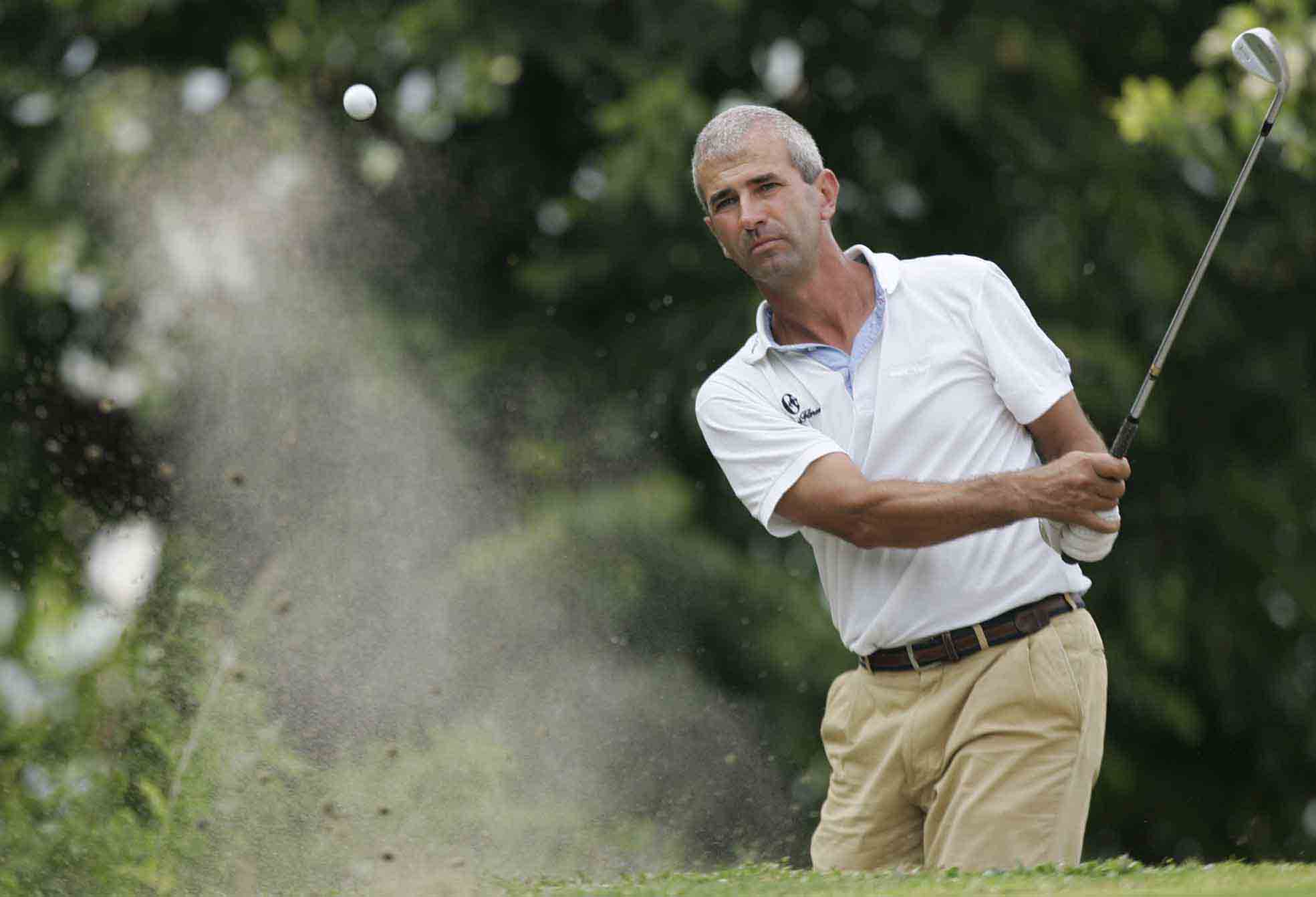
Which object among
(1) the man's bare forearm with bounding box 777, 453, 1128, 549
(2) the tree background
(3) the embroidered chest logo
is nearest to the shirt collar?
(3) the embroidered chest logo

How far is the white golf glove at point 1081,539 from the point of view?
12.6ft

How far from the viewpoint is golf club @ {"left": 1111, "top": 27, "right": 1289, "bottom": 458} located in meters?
4.15

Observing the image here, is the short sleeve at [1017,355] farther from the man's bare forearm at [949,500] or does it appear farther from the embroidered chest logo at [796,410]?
the embroidered chest logo at [796,410]

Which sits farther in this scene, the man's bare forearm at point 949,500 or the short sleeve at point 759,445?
the short sleeve at point 759,445

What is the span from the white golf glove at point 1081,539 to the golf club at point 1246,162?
24 centimetres

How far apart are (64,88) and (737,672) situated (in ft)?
15.7

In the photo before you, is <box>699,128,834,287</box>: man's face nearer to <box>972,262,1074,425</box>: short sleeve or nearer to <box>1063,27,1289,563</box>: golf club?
<box>972,262,1074,425</box>: short sleeve

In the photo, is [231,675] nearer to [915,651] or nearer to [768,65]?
[915,651]

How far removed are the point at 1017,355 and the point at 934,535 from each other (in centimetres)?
44

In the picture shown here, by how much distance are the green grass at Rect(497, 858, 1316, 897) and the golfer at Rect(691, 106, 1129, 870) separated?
23 centimetres

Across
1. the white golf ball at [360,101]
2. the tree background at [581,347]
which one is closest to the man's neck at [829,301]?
the tree background at [581,347]

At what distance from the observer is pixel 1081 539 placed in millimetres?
3871

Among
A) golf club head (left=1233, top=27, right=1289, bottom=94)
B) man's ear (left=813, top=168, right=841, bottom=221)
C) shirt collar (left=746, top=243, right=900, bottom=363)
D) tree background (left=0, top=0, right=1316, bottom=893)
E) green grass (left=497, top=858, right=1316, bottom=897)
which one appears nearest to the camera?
green grass (left=497, top=858, right=1316, bottom=897)

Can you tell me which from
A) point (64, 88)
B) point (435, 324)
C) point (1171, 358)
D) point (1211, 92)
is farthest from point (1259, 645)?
point (64, 88)
